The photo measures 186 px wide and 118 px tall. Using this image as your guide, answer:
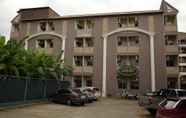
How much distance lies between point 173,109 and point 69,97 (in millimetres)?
13401

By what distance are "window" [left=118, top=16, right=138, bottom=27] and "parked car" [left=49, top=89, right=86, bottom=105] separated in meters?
15.1

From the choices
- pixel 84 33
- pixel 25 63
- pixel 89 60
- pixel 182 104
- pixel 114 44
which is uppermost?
pixel 84 33

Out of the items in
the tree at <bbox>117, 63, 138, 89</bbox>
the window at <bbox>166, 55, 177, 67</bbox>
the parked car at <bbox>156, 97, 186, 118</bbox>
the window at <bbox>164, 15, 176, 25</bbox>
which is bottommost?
the parked car at <bbox>156, 97, 186, 118</bbox>

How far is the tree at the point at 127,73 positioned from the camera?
1147 inches

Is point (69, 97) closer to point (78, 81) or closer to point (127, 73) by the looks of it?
point (127, 73)

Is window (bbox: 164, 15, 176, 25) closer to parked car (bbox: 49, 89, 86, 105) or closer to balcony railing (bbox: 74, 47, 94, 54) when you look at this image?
balcony railing (bbox: 74, 47, 94, 54)

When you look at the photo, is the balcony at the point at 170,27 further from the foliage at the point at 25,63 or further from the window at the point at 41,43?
the window at the point at 41,43

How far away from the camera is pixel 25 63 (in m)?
19.9

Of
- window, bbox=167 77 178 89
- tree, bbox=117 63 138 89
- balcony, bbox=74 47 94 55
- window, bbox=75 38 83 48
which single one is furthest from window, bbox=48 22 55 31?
window, bbox=167 77 178 89

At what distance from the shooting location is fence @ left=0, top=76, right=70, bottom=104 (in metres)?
15.4

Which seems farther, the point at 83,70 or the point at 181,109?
the point at 83,70

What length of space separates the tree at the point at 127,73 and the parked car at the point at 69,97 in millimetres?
10295

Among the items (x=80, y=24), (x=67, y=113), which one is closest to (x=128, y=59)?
(x=80, y=24)

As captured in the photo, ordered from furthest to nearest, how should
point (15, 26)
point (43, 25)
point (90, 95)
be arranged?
point (15, 26)
point (43, 25)
point (90, 95)
